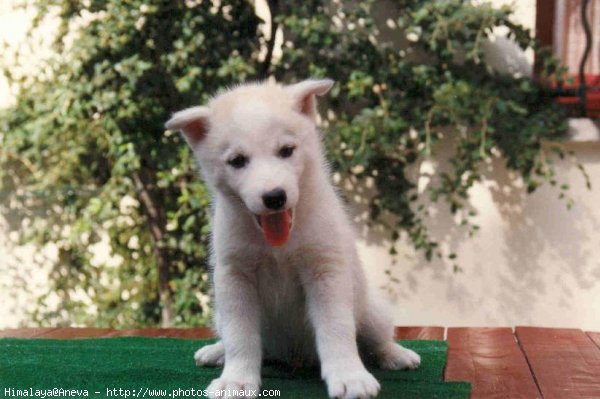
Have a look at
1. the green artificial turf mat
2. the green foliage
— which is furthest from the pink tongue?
the green foliage

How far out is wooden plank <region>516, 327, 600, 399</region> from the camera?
2.59m

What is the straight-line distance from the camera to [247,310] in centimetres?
252

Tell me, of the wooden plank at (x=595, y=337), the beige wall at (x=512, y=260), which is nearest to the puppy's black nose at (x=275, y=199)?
the wooden plank at (x=595, y=337)

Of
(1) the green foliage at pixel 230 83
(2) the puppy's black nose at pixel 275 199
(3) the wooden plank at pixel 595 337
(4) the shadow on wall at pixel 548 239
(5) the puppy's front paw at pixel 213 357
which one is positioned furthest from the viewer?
(4) the shadow on wall at pixel 548 239

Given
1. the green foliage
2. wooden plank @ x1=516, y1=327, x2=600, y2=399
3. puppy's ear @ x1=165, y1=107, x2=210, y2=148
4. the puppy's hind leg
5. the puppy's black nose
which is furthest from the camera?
the green foliage

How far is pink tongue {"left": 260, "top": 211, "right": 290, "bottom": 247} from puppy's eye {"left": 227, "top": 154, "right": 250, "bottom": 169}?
0.17 metres

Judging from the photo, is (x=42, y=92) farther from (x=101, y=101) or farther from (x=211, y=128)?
(x=211, y=128)

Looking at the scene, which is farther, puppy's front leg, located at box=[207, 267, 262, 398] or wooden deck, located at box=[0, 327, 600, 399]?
wooden deck, located at box=[0, 327, 600, 399]

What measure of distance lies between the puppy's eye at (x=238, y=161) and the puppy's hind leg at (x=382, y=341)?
0.77 meters

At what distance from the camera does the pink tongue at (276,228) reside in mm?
2396

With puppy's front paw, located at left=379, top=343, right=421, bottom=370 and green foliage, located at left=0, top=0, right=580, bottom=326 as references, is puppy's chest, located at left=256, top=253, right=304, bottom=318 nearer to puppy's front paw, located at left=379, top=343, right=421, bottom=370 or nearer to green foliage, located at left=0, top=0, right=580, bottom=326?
puppy's front paw, located at left=379, top=343, right=421, bottom=370

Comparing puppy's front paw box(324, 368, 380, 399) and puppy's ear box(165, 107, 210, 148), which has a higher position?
puppy's ear box(165, 107, 210, 148)

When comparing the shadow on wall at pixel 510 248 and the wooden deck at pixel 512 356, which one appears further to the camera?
the shadow on wall at pixel 510 248

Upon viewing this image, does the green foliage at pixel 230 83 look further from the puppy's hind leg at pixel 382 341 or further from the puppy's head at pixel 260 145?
the puppy's head at pixel 260 145
